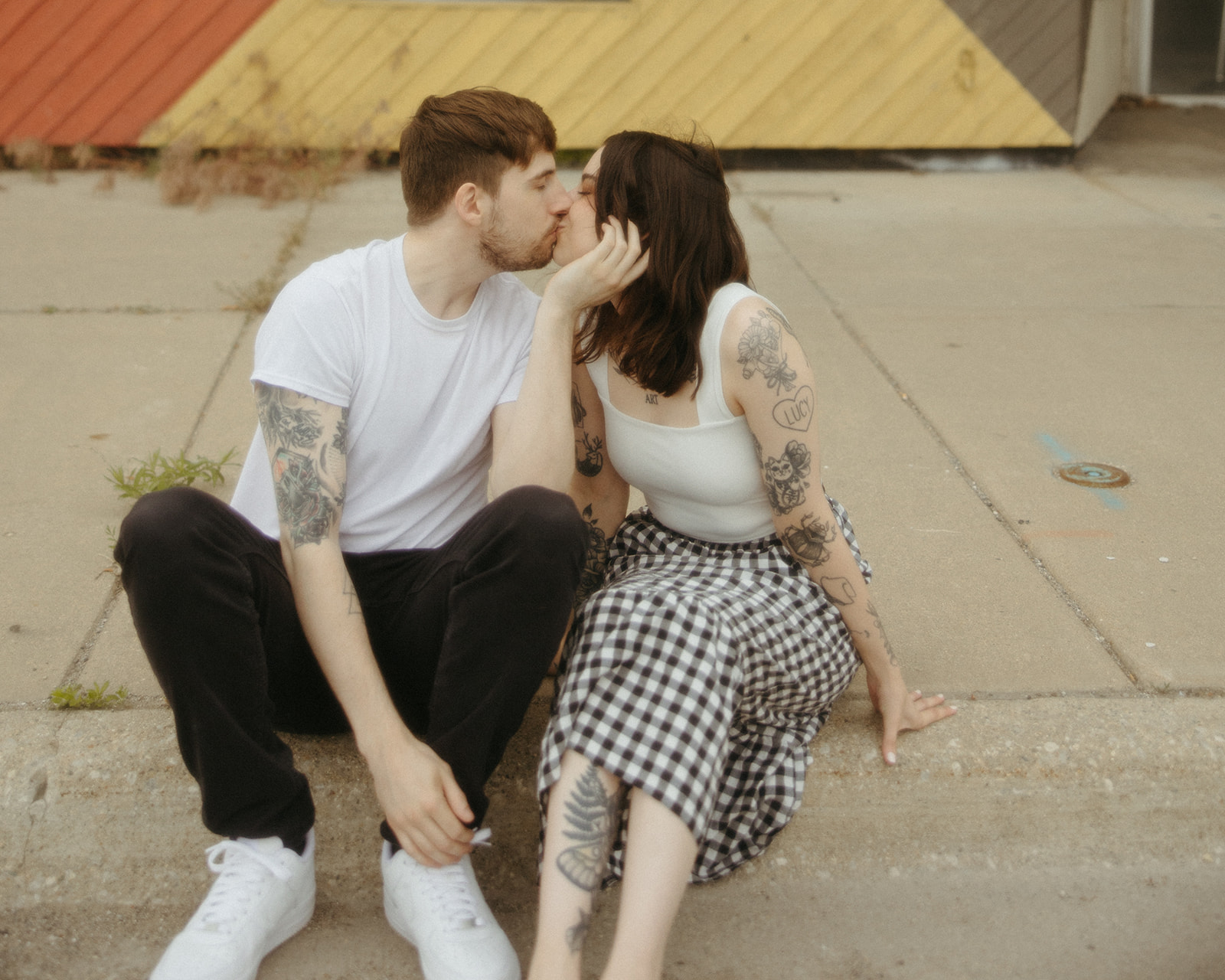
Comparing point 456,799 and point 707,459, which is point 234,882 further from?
point 707,459

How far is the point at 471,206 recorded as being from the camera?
7.30 ft

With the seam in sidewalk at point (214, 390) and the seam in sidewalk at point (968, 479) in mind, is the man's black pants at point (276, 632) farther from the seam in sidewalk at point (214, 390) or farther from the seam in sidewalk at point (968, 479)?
the seam in sidewalk at point (968, 479)

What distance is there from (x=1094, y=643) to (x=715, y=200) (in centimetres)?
126

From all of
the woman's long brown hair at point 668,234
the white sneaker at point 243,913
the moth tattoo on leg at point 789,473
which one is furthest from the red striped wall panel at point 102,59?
the white sneaker at point 243,913

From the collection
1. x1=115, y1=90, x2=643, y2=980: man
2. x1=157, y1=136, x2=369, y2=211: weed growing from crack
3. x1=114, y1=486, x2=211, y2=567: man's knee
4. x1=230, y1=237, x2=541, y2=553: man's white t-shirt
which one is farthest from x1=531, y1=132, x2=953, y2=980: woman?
x1=157, y1=136, x2=369, y2=211: weed growing from crack

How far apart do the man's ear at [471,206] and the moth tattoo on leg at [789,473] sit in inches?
27.4

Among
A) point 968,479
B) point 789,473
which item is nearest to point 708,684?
point 789,473

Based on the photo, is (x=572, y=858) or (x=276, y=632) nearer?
(x=572, y=858)

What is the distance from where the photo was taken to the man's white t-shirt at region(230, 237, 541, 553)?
210cm

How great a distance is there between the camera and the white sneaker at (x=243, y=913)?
6.18 ft

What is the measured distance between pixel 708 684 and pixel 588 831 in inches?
11.7

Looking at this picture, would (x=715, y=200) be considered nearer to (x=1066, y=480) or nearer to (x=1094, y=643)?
(x=1094, y=643)

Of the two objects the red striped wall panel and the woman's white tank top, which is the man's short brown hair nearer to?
the woman's white tank top

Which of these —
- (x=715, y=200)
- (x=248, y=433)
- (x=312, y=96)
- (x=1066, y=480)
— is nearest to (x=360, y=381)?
(x=715, y=200)
